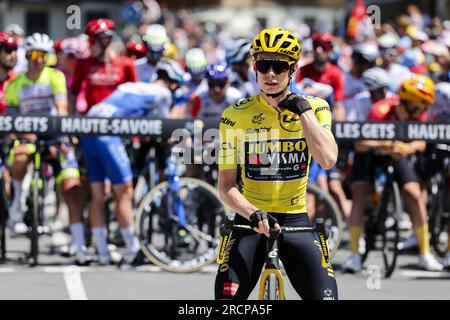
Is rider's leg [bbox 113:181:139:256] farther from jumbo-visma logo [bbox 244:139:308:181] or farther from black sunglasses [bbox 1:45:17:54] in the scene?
jumbo-visma logo [bbox 244:139:308:181]

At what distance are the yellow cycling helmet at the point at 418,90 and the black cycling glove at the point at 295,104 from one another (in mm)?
4639

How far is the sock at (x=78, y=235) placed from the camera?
10914 millimetres

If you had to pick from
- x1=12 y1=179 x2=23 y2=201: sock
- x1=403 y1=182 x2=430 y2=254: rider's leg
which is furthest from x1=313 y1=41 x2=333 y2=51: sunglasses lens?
x1=12 y1=179 x2=23 y2=201: sock

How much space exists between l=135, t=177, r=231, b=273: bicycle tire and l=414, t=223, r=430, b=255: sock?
177 cm

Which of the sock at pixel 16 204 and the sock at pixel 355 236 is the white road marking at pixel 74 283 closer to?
the sock at pixel 16 204

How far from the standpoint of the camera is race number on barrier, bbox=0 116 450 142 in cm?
1055

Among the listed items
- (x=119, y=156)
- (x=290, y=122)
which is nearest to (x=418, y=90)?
(x=119, y=156)

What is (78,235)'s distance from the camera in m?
11.0

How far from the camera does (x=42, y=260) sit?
1120cm

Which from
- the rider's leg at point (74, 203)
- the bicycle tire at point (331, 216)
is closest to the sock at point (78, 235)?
the rider's leg at point (74, 203)
